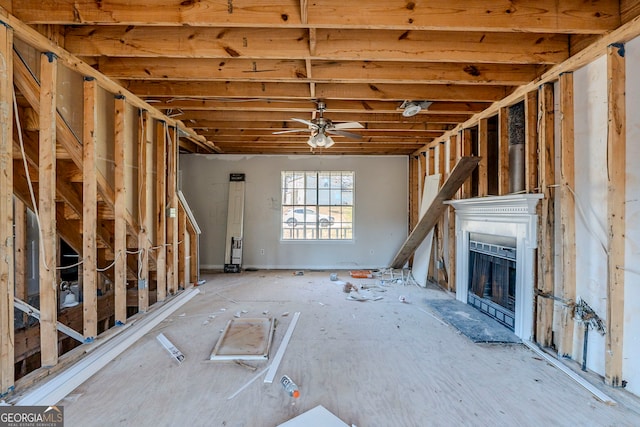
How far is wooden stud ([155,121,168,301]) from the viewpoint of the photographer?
4.09 meters

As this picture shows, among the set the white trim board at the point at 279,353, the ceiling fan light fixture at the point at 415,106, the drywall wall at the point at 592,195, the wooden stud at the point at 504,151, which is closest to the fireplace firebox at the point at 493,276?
the wooden stud at the point at 504,151

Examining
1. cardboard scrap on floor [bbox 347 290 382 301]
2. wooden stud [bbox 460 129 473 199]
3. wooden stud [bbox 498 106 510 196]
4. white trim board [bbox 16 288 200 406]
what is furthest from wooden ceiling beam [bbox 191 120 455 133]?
white trim board [bbox 16 288 200 406]

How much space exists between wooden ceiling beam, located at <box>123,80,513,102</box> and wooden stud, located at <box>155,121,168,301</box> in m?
0.85

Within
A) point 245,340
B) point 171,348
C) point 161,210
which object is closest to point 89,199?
point 161,210

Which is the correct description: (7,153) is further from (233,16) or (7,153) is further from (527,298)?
(527,298)

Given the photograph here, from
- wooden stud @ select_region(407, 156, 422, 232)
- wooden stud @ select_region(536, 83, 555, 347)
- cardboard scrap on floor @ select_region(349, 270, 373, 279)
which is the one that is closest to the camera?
wooden stud @ select_region(536, 83, 555, 347)

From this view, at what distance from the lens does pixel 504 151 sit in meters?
3.54

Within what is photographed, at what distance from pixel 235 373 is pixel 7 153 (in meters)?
2.32

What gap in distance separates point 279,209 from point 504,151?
460cm

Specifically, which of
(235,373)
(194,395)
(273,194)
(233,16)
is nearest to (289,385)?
(235,373)

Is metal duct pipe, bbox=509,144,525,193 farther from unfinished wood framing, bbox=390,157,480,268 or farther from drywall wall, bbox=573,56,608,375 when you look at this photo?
drywall wall, bbox=573,56,608,375

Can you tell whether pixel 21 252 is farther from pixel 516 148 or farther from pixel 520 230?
pixel 516 148

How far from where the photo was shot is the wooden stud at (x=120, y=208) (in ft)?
10.6

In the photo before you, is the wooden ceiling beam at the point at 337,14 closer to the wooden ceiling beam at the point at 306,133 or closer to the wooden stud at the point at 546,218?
the wooden stud at the point at 546,218
